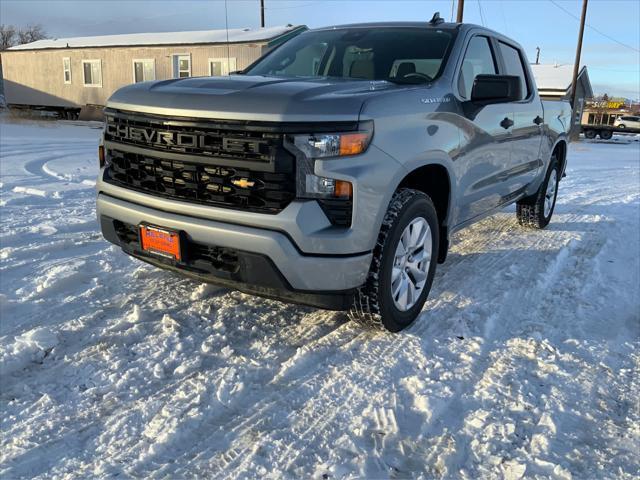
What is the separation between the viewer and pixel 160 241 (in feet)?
9.77

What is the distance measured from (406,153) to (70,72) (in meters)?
29.9

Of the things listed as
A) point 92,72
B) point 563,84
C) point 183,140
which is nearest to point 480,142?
point 183,140

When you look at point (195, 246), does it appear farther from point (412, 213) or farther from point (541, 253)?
point (541, 253)

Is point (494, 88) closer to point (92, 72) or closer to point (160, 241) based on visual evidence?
point (160, 241)

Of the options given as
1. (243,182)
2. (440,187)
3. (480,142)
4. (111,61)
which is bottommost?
(440,187)

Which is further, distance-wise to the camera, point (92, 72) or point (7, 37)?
point (7, 37)

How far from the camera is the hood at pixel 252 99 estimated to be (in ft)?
8.78

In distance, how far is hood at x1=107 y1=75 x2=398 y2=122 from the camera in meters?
2.68

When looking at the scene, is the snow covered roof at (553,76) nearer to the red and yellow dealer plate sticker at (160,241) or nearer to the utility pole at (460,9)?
the utility pole at (460,9)

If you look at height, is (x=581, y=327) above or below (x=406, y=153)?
below

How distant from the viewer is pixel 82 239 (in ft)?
15.8

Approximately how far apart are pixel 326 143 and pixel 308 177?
0.19 metres

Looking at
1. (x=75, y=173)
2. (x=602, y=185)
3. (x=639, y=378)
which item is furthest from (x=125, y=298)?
(x=602, y=185)

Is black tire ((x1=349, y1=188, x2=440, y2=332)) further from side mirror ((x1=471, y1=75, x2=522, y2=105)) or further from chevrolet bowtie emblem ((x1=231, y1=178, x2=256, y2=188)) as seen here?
side mirror ((x1=471, y1=75, x2=522, y2=105))
